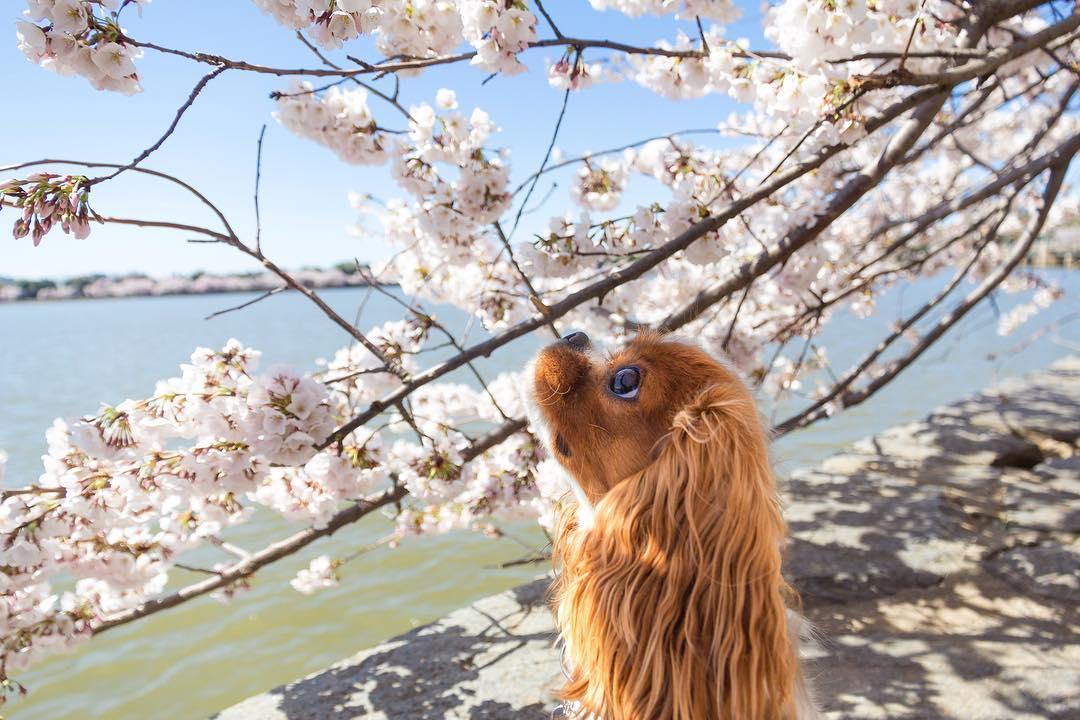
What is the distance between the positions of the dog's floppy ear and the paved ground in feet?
5.49

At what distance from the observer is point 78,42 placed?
201cm

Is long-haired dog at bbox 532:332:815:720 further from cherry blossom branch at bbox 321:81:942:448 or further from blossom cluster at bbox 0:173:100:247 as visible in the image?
blossom cluster at bbox 0:173:100:247

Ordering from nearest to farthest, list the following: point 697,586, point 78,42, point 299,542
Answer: point 697,586 → point 78,42 → point 299,542

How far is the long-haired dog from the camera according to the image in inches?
56.6

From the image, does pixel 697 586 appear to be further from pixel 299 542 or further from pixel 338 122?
pixel 338 122

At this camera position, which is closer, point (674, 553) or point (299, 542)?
point (674, 553)

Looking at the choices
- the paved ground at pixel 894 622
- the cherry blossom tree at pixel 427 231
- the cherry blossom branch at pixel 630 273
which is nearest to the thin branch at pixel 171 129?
the cherry blossom tree at pixel 427 231

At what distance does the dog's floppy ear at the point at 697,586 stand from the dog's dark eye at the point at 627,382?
165 mm

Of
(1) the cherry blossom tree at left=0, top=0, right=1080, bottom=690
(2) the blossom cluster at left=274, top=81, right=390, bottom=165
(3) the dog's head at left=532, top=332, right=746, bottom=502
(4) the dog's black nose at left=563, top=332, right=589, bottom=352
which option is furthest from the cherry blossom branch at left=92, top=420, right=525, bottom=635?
(2) the blossom cluster at left=274, top=81, right=390, bottom=165

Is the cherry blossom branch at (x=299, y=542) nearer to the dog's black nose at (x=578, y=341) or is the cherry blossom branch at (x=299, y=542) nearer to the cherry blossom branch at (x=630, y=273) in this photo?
the cherry blossom branch at (x=630, y=273)

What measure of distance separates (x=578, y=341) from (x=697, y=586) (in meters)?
0.84

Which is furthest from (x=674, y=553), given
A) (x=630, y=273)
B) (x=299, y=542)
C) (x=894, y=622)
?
(x=894, y=622)

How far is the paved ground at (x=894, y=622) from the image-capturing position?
297cm

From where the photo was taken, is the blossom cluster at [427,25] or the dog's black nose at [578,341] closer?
the dog's black nose at [578,341]
